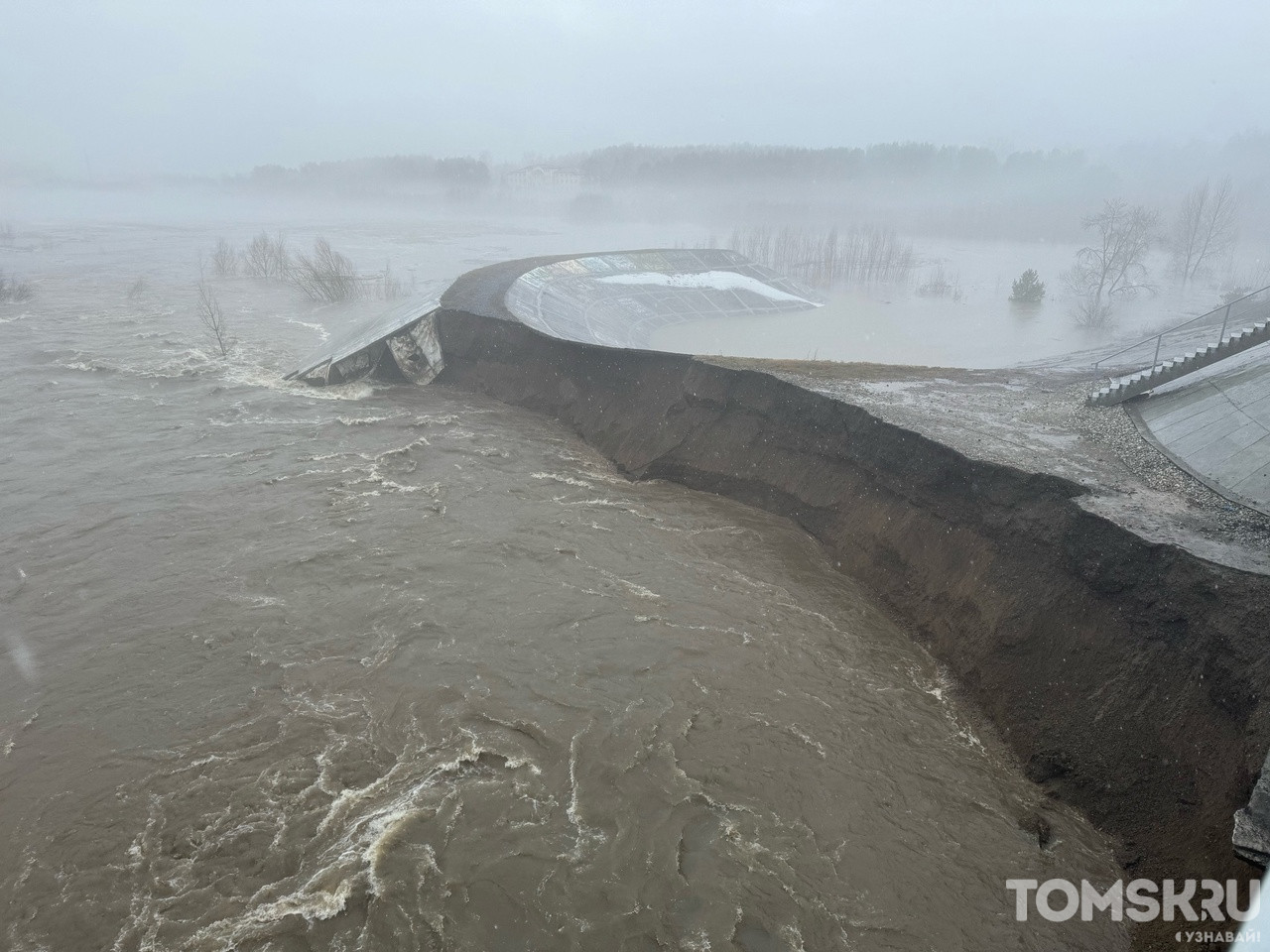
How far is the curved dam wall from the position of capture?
10.3 metres

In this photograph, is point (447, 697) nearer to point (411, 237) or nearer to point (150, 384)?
point (150, 384)

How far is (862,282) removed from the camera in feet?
230

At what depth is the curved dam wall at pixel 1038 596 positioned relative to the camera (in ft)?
33.7

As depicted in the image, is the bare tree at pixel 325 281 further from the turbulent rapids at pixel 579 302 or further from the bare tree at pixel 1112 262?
the bare tree at pixel 1112 262

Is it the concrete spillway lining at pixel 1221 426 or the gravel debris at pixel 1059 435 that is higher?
the concrete spillway lining at pixel 1221 426

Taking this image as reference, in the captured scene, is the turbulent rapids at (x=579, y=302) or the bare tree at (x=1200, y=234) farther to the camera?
the bare tree at (x=1200, y=234)

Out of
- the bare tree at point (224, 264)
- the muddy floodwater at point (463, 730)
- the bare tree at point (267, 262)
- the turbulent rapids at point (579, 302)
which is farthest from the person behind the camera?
the bare tree at point (224, 264)

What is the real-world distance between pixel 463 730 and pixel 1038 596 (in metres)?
11.1

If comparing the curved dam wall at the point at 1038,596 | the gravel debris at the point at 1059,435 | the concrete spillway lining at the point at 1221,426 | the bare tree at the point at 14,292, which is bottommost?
the curved dam wall at the point at 1038,596

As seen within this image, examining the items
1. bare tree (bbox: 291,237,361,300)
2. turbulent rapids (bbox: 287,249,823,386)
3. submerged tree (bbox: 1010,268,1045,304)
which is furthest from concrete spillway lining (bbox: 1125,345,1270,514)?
bare tree (bbox: 291,237,361,300)

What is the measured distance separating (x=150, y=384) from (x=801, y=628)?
28095 mm

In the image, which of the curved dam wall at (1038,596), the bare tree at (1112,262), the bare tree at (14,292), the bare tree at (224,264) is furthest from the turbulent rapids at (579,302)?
the bare tree at (224,264)

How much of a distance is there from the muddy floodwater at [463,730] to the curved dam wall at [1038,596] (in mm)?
752

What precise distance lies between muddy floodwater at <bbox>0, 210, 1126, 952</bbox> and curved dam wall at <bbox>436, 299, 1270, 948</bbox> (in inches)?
29.6
